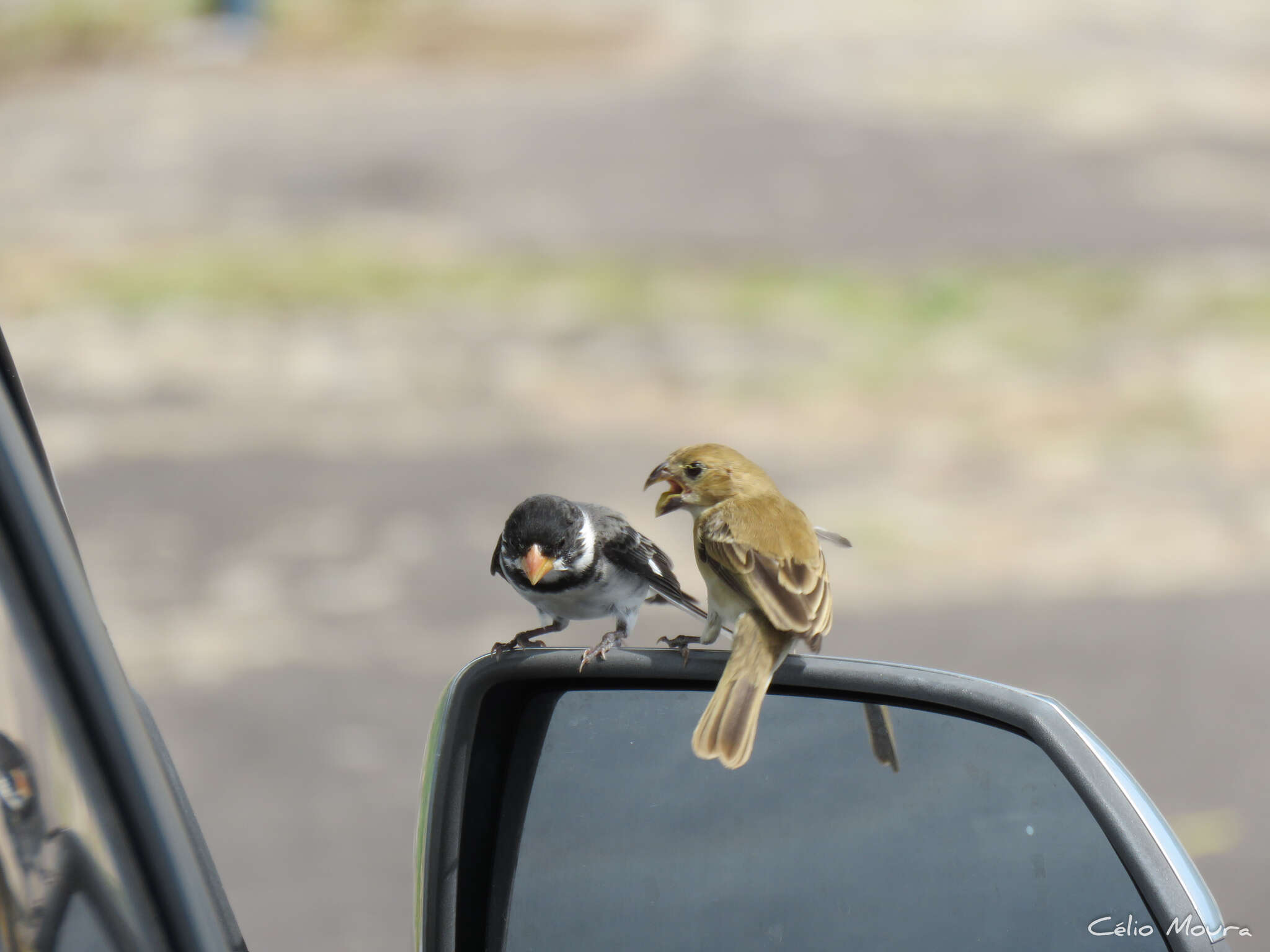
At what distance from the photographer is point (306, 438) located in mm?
10328

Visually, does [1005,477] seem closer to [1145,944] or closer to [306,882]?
[306,882]

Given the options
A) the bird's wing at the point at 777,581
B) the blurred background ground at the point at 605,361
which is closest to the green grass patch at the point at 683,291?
the blurred background ground at the point at 605,361

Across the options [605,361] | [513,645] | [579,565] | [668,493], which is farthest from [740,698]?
[605,361]

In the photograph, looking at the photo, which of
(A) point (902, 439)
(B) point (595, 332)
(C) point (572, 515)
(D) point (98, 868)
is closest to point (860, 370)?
(A) point (902, 439)

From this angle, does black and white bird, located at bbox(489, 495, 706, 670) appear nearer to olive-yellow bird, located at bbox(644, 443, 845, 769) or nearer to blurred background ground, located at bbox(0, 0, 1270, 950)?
olive-yellow bird, located at bbox(644, 443, 845, 769)

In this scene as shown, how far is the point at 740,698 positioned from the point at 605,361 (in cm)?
1003

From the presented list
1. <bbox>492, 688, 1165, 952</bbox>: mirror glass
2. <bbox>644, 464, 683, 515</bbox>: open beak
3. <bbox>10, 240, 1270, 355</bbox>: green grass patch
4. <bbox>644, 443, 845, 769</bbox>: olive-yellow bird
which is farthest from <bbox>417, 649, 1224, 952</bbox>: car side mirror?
<bbox>10, 240, 1270, 355</bbox>: green grass patch

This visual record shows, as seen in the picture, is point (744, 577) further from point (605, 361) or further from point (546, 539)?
point (605, 361)

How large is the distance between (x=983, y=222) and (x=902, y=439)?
7.81m

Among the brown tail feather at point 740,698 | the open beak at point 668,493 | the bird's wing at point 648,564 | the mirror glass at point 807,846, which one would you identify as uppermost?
the open beak at point 668,493

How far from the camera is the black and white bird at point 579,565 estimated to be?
111 inches

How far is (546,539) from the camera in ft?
9.29

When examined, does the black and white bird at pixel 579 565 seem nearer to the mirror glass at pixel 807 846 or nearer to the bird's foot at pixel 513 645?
the bird's foot at pixel 513 645

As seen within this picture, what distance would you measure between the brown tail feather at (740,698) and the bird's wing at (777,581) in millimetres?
38
